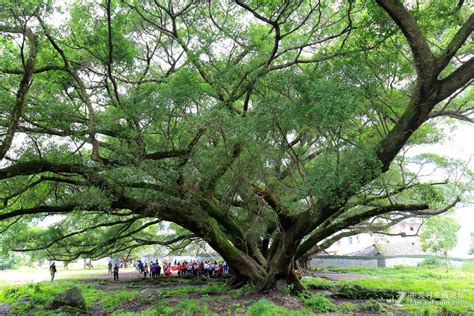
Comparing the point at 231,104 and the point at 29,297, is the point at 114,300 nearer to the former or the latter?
the point at 29,297

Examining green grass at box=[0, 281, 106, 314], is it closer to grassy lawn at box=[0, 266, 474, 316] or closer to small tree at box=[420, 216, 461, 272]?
grassy lawn at box=[0, 266, 474, 316]

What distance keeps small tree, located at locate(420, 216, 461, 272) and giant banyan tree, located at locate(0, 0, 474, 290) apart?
15.7m

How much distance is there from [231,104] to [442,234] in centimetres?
2136

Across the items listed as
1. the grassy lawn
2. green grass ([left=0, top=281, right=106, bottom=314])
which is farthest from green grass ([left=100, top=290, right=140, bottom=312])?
green grass ([left=0, top=281, right=106, bottom=314])

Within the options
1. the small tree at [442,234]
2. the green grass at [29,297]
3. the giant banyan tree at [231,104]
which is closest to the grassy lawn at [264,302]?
the green grass at [29,297]

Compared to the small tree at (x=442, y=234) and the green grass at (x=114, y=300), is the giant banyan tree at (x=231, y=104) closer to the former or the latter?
the green grass at (x=114, y=300)

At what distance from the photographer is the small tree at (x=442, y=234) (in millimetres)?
23927

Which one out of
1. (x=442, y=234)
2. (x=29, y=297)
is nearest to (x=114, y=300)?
(x=29, y=297)

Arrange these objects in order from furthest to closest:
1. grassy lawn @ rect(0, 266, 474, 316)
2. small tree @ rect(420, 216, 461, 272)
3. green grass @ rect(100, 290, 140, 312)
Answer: small tree @ rect(420, 216, 461, 272)
green grass @ rect(100, 290, 140, 312)
grassy lawn @ rect(0, 266, 474, 316)

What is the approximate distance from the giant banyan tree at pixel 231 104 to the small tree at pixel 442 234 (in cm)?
1566

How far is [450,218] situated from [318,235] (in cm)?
1819

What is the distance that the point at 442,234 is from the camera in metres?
24.5

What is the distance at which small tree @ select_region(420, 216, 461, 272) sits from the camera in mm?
23927

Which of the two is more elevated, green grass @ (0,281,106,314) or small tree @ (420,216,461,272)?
small tree @ (420,216,461,272)
